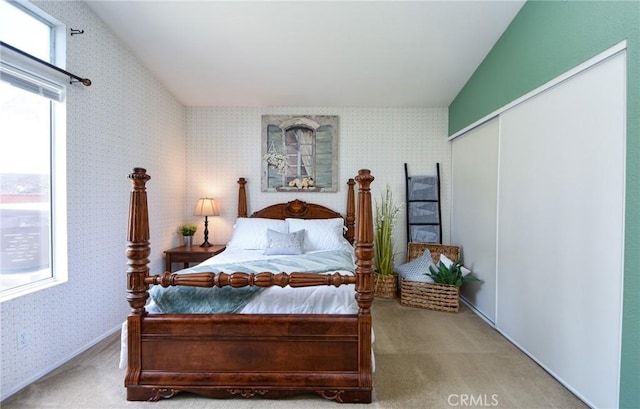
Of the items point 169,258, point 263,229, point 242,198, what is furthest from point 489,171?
point 169,258

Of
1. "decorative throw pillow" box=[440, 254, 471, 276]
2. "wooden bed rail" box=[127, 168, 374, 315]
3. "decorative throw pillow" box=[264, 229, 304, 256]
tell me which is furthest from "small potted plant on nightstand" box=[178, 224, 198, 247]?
"decorative throw pillow" box=[440, 254, 471, 276]

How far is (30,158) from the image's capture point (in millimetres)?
2094

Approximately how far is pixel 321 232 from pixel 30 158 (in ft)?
8.43

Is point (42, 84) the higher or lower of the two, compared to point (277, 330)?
higher

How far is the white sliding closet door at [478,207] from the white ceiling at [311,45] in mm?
772

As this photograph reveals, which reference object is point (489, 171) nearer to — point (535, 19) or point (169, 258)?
point (535, 19)

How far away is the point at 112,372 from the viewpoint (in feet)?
6.84

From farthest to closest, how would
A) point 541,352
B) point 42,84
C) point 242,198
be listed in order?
point 242,198 < point 541,352 < point 42,84

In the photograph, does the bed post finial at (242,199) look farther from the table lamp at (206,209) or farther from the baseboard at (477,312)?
the baseboard at (477,312)

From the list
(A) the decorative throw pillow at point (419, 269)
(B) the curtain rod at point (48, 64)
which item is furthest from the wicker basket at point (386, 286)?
(B) the curtain rod at point (48, 64)

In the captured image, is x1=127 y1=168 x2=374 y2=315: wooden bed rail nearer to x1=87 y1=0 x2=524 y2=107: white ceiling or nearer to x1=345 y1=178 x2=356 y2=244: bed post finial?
x1=87 y1=0 x2=524 y2=107: white ceiling

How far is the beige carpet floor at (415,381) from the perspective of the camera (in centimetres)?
178

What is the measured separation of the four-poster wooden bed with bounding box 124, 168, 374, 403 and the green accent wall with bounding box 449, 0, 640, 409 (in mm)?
1320

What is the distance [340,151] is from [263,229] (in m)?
1.52
